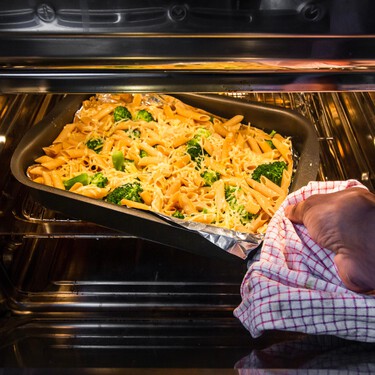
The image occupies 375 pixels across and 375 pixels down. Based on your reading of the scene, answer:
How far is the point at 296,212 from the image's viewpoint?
125cm

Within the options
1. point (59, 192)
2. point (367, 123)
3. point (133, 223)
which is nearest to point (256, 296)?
point (133, 223)

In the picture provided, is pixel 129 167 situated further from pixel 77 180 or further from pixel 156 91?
pixel 156 91

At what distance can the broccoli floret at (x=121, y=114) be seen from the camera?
5.96 ft

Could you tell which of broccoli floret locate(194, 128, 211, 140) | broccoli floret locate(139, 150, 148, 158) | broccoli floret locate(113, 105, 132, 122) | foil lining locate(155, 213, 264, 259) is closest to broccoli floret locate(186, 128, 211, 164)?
broccoli floret locate(194, 128, 211, 140)

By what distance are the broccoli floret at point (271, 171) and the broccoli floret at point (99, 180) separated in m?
0.44

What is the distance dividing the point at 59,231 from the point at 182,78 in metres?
0.60

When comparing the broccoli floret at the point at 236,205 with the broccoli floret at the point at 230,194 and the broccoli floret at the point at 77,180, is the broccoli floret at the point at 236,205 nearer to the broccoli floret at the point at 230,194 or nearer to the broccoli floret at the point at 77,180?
the broccoli floret at the point at 230,194

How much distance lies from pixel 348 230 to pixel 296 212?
175mm

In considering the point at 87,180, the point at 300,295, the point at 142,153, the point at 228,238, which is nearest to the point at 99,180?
the point at 87,180

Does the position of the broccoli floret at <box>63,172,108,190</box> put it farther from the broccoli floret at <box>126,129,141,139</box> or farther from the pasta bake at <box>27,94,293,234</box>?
the broccoli floret at <box>126,129,141,139</box>

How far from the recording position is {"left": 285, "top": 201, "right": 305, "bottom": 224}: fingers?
123 centimetres

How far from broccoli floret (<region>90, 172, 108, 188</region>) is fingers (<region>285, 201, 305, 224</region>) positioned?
0.57m

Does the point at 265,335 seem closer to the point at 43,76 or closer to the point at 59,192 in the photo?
the point at 59,192

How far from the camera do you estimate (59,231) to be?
4.81 feet
